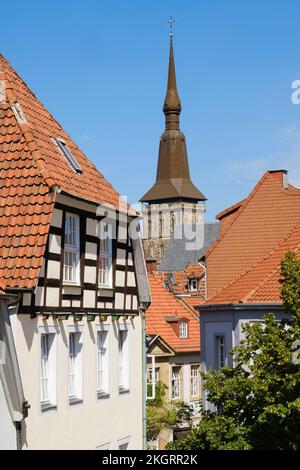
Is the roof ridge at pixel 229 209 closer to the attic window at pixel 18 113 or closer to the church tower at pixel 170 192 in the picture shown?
the attic window at pixel 18 113

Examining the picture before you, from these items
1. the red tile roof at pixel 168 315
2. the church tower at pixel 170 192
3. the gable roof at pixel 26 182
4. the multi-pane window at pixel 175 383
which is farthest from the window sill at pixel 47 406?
the church tower at pixel 170 192

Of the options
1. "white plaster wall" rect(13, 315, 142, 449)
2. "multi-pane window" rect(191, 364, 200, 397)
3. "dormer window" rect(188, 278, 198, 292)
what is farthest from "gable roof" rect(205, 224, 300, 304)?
"dormer window" rect(188, 278, 198, 292)

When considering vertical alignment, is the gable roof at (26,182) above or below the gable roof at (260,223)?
below

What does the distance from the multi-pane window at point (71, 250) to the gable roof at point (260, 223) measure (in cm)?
1540

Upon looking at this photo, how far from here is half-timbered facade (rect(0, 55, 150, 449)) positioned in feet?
62.4

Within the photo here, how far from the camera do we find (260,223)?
37188 millimetres

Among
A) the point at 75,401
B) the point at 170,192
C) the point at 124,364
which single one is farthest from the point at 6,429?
the point at 170,192

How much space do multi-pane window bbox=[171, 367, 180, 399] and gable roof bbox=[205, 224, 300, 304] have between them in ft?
38.8

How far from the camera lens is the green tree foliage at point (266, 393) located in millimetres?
19250

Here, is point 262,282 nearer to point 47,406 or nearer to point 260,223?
point 260,223

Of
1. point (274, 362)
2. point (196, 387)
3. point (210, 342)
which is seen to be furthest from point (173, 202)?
point (274, 362)

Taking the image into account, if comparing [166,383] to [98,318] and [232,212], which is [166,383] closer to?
[232,212]

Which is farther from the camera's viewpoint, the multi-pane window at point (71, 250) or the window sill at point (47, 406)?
the multi-pane window at point (71, 250)

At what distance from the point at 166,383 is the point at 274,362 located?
75.2 feet
